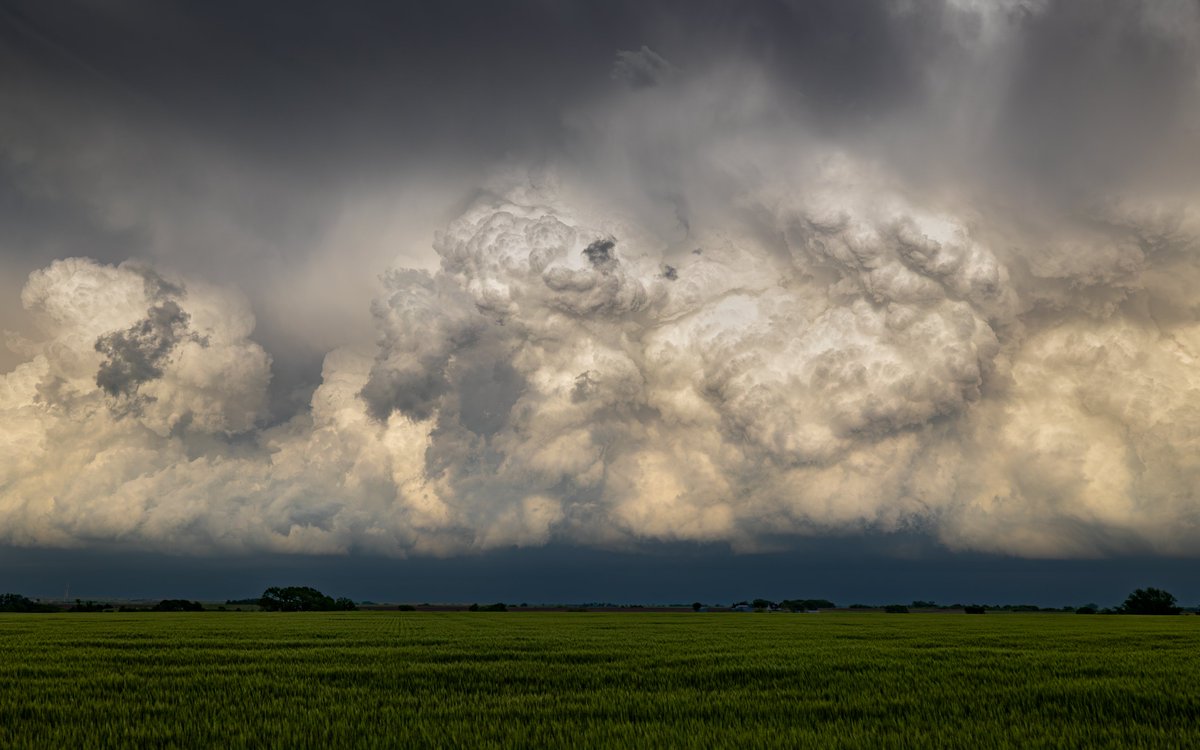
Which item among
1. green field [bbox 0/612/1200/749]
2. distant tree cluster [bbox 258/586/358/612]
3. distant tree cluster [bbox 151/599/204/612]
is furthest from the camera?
distant tree cluster [bbox 258/586/358/612]

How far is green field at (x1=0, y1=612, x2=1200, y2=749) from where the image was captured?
1195cm

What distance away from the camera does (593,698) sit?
631 inches

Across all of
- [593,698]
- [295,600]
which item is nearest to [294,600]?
[295,600]

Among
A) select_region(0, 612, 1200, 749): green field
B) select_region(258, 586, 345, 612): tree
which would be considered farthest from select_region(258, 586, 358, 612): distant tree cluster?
select_region(0, 612, 1200, 749): green field

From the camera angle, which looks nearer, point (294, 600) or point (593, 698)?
point (593, 698)

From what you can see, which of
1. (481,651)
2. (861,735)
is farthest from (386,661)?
(861,735)

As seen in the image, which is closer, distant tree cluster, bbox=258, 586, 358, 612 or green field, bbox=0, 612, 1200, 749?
green field, bbox=0, 612, 1200, 749

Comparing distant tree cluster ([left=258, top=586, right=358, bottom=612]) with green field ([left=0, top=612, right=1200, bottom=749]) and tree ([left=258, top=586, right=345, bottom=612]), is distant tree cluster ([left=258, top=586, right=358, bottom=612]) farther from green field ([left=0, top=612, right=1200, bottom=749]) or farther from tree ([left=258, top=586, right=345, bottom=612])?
green field ([left=0, top=612, right=1200, bottom=749])

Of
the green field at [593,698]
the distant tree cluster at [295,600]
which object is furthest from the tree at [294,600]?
the green field at [593,698]

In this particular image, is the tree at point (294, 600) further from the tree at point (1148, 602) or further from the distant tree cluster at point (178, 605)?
the tree at point (1148, 602)

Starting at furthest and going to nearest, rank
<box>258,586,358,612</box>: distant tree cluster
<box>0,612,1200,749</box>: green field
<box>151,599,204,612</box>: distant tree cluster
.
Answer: <box>258,586,358,612</box>: distant tree cluster → <box>151,599,204,612</box>: distant tree cluster → <box>0,612,1200,749</box>: green field

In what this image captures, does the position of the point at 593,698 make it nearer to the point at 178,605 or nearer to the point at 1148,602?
the point at 178,605

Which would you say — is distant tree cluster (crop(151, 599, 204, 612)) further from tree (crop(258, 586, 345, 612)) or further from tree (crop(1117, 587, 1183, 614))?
tree (crop(1117, 587, 1183, 614))

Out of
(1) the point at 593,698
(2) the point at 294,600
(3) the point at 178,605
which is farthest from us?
(2) the point at 294,600
